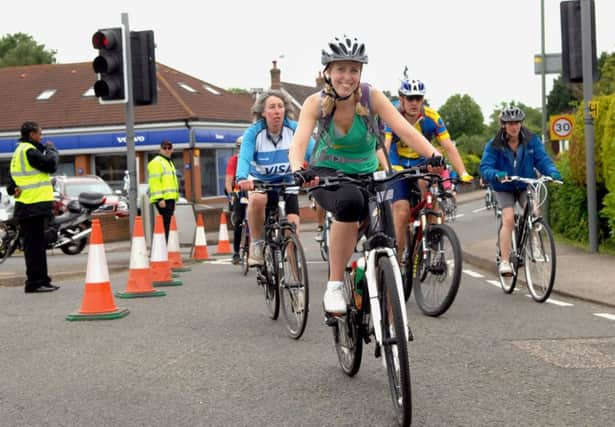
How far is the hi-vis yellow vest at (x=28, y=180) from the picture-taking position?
11195 millimetres

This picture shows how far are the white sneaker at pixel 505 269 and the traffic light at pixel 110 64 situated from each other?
18.4ft

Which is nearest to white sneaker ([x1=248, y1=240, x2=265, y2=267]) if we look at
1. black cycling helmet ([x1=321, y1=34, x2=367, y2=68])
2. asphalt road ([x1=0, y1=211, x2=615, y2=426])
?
asphalt road ([x1=0, y1=211, x2=615, y2=426])

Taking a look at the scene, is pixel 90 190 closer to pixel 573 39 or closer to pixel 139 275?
pixel 573 39

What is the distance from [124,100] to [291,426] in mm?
9065

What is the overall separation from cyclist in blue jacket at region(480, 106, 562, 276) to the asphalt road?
0.76m

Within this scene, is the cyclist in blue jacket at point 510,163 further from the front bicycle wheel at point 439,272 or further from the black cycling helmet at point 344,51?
the black cycling helmet at point 344,51

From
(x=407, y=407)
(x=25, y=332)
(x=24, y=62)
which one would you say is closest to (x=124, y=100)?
(x=25, y=332)

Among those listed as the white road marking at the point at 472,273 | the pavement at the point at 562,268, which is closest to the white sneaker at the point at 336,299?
the pavement at the point at 562,268

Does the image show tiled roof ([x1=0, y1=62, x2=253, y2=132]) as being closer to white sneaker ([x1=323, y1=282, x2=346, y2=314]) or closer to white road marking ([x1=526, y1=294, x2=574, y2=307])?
white road marking ([x1=526, y1=294, x2=574, y2=307])

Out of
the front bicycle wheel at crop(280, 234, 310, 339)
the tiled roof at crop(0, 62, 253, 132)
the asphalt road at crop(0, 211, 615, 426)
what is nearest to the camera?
the asphalt road at crop(0, 211, 615, 426)

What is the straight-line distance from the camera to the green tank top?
5797mm

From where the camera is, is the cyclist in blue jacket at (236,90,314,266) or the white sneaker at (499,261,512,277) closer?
the cyclist in blue jacket at (236,90,314,266)

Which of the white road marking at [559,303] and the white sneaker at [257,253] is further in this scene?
the white road marking at [559,303]

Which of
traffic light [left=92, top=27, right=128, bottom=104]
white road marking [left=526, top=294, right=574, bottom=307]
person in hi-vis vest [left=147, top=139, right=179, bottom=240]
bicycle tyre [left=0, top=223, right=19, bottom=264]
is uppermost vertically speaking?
traffic light [left=92, top=27, right=128, bottom=104]
